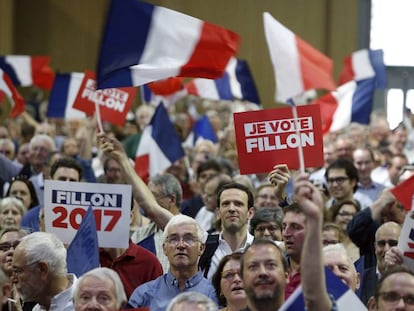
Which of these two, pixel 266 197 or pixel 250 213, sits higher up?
pixel 266 197

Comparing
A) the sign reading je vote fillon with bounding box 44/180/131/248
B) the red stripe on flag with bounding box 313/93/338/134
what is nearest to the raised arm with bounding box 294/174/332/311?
the sign reading je vote fillon with bounding box 44/180/131/248

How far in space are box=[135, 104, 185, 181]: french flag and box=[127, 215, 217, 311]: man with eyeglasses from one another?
206 inches

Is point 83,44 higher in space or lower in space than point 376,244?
higher

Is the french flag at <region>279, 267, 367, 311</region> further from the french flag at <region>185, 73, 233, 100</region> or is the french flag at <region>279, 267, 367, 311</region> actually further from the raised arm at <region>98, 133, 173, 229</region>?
the french flag at <region>185, 73, 233, 100</region>

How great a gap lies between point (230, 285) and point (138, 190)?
229 cm

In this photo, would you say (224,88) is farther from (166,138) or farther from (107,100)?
(107,100)

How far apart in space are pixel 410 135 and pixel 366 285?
13776 millimetres

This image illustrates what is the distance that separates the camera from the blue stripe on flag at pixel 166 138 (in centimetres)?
1373

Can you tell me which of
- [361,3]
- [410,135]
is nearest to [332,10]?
[361,3]

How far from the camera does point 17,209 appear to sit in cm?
1103

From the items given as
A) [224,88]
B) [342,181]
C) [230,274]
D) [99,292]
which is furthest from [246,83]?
[99,292]

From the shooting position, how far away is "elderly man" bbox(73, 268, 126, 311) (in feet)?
22.3

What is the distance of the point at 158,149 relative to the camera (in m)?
13.7

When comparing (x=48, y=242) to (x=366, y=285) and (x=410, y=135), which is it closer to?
(x=366, y=285)
